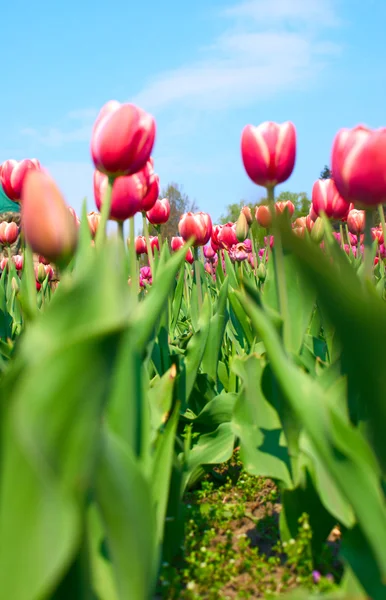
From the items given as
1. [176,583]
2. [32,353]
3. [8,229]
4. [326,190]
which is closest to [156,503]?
[176,583]

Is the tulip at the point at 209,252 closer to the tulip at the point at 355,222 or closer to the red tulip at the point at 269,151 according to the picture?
the tulip at the point at 355,222

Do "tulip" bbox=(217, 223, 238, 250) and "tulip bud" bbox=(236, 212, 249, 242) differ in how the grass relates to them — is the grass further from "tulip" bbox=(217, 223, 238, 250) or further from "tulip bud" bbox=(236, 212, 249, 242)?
"tulip" bbox=(217, 223, 238, 250)

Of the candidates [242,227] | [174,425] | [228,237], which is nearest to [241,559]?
[174,425]

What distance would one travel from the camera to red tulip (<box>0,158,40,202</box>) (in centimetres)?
191

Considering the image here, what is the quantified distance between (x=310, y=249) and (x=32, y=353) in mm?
335

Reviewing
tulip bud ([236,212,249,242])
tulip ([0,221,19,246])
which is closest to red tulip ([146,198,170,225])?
tulip bud ([236,212,249,242])

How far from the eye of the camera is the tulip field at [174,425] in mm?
600

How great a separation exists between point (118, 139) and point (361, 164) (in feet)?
1.57

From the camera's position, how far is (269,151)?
1.45 metres

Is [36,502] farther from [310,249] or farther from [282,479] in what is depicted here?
[282,479]

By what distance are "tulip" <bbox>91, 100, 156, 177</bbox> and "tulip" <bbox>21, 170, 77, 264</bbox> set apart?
323 mm

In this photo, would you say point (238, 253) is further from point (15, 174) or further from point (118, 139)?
point (118, 139)

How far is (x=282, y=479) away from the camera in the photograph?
1343 mm

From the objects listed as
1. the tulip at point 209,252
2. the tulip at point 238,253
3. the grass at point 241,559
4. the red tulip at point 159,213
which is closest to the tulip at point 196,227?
the red tulip at point 159,213
